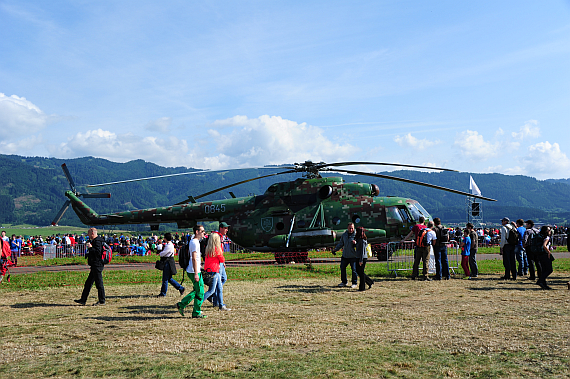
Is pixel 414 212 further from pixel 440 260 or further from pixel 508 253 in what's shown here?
pixel 508 253

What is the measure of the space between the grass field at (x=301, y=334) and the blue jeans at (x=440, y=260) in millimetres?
1579

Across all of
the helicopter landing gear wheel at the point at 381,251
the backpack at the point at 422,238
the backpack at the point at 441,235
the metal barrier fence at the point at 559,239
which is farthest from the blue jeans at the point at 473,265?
the metal barrier fence at the point at 559,239

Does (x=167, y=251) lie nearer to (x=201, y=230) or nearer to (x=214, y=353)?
(x=201, y=230)

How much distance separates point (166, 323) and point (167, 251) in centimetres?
334

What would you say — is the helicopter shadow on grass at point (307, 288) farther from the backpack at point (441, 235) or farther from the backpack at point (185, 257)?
the backpack at point (441, 235)

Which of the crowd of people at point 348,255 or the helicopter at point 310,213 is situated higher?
the helicopter at point 310,213

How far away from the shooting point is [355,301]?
33.0 feet

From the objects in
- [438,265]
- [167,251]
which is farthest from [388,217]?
[167,251]

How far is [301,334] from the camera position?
692cm

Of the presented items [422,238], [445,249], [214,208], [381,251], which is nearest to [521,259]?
[445,249]

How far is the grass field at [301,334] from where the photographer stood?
518 cm

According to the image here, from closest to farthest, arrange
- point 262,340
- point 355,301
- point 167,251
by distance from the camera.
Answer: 1. point 262,340
2. point 355,301
3. point 167,251

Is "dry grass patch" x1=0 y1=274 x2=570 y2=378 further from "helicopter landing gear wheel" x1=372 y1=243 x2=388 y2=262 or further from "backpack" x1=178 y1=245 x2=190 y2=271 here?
"helicopter landing gear wheel" x1=372 y1=243 x2=388 y2=262

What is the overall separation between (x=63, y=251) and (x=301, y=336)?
93.7 feet
